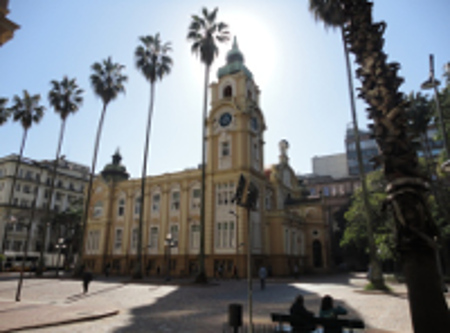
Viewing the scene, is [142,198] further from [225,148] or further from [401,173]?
[401,173]

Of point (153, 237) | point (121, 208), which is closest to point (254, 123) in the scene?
point (153, 237)

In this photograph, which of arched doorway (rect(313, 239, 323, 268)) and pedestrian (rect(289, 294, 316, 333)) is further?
arched doorway (rect(313, 239, 323, 268))

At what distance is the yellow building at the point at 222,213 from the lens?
120ft

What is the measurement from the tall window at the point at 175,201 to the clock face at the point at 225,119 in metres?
10.4

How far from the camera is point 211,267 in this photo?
35.6m

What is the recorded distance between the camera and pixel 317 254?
47.3 metres

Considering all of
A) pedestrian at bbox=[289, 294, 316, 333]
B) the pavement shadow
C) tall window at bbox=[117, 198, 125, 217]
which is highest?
tall window at bbox=[117, 198, 125, 217]

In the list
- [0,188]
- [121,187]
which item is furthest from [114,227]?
[0,188]

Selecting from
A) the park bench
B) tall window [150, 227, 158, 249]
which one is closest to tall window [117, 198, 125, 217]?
tall window [150, 227, 158, 249]

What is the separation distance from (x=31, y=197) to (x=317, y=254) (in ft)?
193

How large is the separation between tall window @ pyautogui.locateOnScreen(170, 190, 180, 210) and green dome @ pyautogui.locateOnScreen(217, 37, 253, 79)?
16.3 m

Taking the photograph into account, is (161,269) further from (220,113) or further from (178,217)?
(220,113)

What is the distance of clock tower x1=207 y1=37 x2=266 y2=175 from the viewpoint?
38312 mm

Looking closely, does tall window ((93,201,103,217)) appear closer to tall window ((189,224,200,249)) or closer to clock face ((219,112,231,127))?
tall window ((189,224,200,249))
